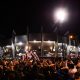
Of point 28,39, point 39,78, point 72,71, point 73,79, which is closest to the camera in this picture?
point 39,78

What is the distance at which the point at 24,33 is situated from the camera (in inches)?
2078

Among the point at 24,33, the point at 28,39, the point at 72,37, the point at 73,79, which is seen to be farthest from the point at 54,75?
the point at 24,33

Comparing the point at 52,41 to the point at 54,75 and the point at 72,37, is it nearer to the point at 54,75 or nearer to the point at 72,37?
the point at 72,37

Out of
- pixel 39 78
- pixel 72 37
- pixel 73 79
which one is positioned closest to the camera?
pixel 39 78

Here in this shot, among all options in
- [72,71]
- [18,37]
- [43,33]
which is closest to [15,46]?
[18,37]

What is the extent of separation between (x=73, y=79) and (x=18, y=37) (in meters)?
39.5

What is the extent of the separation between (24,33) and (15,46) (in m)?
3.80

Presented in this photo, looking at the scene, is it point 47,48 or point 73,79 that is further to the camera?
point 47,48

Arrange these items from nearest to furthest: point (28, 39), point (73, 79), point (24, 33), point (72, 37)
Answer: point (73, 79) < point (72, 37) < point (28, 39) < point (24, 33)

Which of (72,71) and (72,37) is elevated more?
(72,37)

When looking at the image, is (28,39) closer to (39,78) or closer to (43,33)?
(43,33)

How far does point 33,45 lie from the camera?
4969cm

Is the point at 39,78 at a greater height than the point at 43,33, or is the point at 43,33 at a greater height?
the point at 43,33

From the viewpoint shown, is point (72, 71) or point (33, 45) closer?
point (72, 71)
